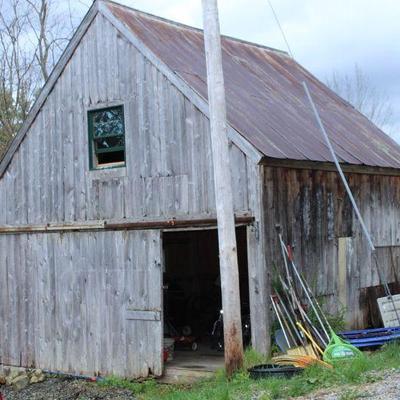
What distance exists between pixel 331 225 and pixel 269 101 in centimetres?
279

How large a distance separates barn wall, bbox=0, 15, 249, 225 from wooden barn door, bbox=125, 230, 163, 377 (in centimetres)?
56

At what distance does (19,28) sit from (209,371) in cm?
2193

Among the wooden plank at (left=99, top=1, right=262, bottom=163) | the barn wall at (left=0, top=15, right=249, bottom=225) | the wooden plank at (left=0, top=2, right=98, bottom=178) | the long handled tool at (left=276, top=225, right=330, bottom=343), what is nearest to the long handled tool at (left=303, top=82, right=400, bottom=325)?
the long handled tool at (left=276, top=225, right=330, bottom=343)

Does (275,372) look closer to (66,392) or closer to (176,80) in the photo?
(66,392)

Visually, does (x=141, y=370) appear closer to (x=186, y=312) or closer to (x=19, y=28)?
(x=186, y=312)

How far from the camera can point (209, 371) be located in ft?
40.5

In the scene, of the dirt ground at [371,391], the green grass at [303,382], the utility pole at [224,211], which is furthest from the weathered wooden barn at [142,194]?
the dirt ground at [371,391]

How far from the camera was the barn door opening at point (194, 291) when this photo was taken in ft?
49.5

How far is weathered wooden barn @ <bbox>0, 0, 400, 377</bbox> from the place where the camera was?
493 inches

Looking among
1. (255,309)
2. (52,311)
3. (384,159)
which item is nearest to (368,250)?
(384,159)

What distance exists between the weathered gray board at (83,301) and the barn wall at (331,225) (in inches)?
88.6

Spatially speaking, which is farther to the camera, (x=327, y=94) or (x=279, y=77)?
(x=327, y=94)

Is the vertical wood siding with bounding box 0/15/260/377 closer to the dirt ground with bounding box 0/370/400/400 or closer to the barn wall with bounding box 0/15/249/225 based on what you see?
the barn wall with bounding box 0/15/249/225

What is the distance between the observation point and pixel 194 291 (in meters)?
17.8
